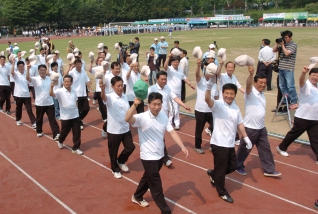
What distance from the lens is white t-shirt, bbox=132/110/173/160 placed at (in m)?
4.55

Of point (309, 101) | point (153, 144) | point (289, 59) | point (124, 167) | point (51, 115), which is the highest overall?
point (289, 59)

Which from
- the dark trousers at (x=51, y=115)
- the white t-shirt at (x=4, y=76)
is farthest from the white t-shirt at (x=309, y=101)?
the white t-shirt at (x=4, y=76)

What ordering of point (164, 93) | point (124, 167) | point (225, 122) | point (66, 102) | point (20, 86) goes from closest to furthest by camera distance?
point (225, 122) < point (124, 167) < point (164, 93) < point (66, 102) < point (20, 86)

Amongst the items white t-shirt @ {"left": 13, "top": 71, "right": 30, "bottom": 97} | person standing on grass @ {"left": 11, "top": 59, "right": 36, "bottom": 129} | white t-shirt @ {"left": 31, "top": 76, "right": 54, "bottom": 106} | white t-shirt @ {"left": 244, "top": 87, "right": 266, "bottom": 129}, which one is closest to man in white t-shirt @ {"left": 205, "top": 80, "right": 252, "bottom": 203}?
white t-shirt @ {"left": 244, "top": 87, "right": 266, "bottom": 129}

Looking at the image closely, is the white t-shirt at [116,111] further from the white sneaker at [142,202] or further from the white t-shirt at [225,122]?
the white t-shirt at [225,122]

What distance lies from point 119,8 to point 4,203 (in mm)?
78571

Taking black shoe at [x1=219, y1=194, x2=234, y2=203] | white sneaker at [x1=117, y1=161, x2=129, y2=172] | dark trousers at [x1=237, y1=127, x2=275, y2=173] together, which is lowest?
black shoe at [x1=219, y1=194, x2=234, y2=203]

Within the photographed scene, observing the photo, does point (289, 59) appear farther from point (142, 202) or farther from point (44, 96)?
point (44, 96)

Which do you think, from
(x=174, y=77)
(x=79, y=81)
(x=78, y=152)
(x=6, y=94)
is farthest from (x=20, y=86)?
(x=174, y=77)

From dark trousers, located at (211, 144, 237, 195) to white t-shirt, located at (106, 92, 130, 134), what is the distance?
176 centimetres

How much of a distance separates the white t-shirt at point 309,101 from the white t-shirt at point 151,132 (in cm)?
324

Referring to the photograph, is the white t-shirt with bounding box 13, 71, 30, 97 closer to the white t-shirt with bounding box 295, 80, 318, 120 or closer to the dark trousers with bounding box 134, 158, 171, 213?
the dark trousers with bounding box 134, 158, 171, 213

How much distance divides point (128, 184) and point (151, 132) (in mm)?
1707

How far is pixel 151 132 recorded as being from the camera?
4574mm
